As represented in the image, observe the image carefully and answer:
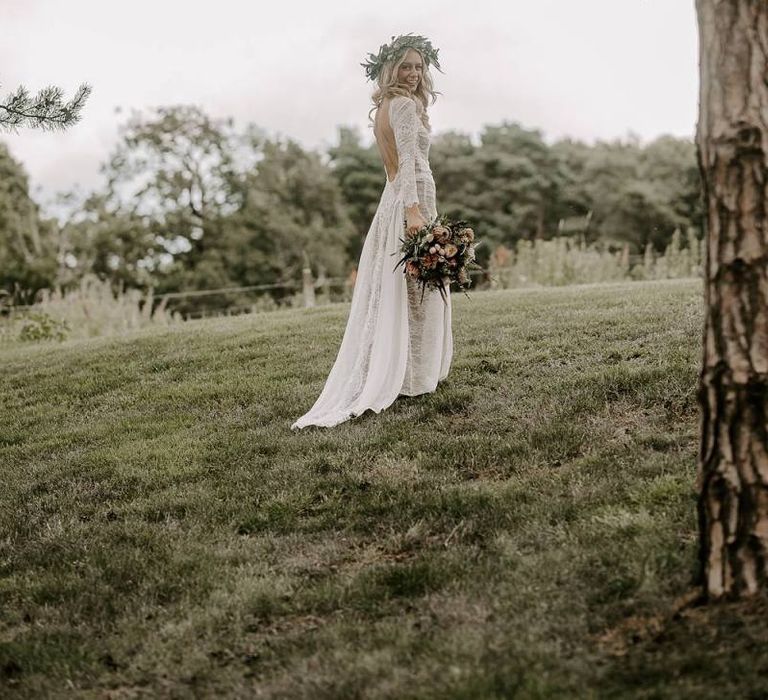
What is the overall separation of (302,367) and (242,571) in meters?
4.74

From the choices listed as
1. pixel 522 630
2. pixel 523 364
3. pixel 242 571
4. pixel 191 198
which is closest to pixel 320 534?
pixel 242 571

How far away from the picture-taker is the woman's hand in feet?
23.0

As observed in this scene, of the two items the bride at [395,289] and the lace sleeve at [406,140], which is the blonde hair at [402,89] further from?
the lace sleeve at [406,140]

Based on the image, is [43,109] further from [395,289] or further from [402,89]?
[395,289]

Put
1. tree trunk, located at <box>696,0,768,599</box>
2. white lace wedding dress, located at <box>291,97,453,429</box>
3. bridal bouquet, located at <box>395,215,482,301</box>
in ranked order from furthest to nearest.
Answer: white lace wedding dress, located at <box>291,97,453,429</box> → bridal bouquet, located at <box>395,215,482,301</box> → tree trunk, located at <box>696,0,768,599</box>

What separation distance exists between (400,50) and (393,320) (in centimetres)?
219

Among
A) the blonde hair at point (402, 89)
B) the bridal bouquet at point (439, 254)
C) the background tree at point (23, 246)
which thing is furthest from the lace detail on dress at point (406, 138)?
the background tree at point (23, 246)

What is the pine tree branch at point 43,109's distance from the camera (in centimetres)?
767

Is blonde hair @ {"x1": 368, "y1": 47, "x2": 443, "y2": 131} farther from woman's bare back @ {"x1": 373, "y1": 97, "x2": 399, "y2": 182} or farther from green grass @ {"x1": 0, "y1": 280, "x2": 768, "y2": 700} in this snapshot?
green grass @ {"x1": 0, "y1": 280, "x2": 768, "y2": 700}

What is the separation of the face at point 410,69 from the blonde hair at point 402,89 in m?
0.03

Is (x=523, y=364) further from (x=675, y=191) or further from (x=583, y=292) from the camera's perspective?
(x=675, y=191)

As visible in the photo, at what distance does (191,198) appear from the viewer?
124 feet

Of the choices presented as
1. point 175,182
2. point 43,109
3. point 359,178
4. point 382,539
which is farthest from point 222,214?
point 382,539

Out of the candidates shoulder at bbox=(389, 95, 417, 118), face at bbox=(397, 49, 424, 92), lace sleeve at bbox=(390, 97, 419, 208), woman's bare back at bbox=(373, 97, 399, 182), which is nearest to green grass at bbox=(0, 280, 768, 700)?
lace sleeve at bbox=(390, 97, 419, 208)
